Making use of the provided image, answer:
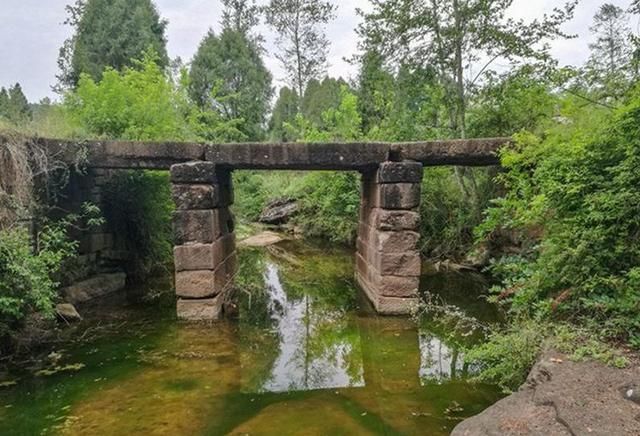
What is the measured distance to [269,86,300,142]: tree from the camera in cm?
2559

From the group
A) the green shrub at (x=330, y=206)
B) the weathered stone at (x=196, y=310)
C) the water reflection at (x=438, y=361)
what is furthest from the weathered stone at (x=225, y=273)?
the green shrub at (x=330, y=206)

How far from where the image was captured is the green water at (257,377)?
12.5 ft

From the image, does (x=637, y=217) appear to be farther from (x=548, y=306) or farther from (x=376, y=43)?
(x=376, y=43)

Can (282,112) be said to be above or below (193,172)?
above

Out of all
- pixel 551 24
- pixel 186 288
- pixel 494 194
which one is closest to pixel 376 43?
pixel 551 24

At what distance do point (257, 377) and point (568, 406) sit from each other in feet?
10.1

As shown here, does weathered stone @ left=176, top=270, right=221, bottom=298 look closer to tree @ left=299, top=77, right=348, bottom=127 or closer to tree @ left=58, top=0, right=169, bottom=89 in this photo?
tree @ left=58, top=0, right=169, bottom=89

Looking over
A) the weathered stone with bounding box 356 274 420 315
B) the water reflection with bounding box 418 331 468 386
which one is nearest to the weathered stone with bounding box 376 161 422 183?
the weathered stone with bounding box 356 274 420 315

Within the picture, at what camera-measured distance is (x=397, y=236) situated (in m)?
6.52

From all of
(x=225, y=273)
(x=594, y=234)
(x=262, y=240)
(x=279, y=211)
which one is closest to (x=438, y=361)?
(x=594, y=234)

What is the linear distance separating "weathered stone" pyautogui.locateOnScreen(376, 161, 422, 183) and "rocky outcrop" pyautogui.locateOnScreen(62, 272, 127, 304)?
514cm

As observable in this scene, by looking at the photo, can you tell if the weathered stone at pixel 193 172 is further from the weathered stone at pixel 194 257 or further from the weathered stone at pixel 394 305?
the weathered stone at pixel 394 305

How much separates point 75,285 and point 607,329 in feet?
23.9

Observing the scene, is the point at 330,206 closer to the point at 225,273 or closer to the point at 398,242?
the point at 225,273
